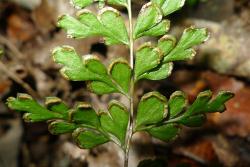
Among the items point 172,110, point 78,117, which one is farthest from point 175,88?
point 78,117

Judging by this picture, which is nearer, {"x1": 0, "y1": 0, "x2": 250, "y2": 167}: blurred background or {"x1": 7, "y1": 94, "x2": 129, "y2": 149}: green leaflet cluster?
{"x1": 7, "y1": 94, "x2": 129, "y2": 149}: green leaflet cluster

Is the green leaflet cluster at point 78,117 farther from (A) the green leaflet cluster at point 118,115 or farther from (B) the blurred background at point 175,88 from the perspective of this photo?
(B) the blurred background at point 175,88

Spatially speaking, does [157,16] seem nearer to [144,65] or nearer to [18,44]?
[144,65]

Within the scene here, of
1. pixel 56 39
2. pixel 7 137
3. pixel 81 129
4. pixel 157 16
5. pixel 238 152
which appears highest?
pixel 157 16

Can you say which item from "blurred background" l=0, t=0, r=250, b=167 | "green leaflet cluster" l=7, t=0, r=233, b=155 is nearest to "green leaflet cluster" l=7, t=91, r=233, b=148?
"green leaflet cluster" l=7, t=0, r=233, b=155

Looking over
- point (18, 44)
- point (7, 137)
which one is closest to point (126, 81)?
point (7, 137)

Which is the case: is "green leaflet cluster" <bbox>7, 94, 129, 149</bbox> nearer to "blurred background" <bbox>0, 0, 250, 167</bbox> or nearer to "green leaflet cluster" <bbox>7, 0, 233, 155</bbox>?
"green leaflet cluster" <bbox>7, 0, 233, 155</bbox>

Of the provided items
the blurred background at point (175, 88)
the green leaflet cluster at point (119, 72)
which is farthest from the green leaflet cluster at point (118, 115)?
the blurred background at point (175, 88)
